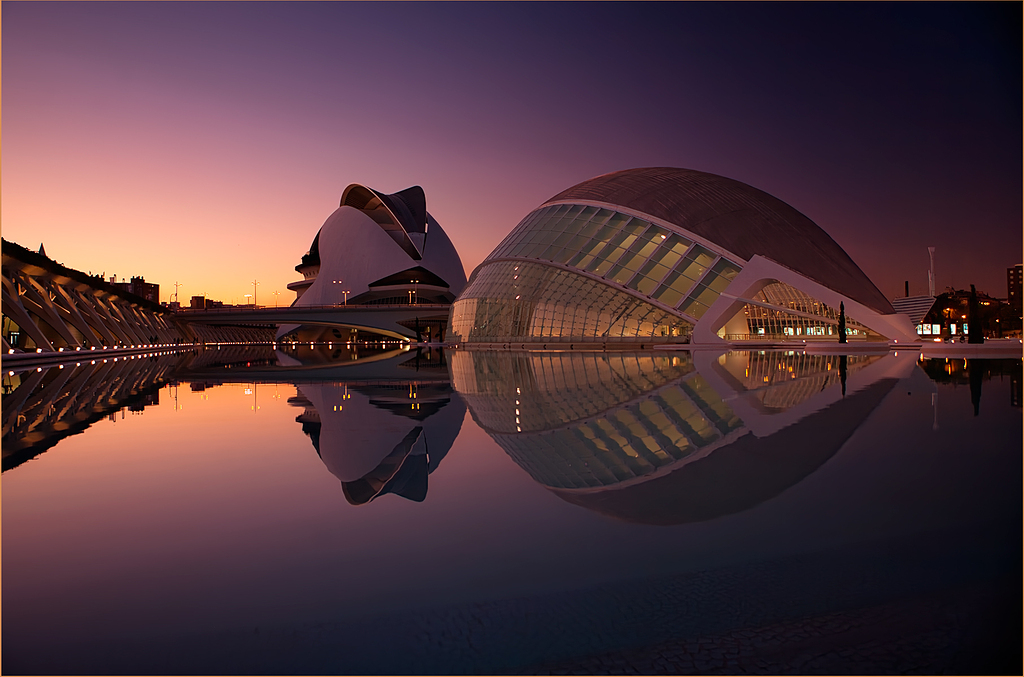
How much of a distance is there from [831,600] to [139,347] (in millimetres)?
62522

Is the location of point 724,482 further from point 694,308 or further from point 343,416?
point 694,308

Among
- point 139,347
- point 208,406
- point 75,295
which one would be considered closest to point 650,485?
point 208,406

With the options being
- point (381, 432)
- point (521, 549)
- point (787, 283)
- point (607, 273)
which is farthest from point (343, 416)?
point (787, 283)

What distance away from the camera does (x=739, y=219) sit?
44.2 m

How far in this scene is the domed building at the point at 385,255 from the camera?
10012cm

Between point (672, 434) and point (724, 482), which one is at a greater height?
point (672, 434)

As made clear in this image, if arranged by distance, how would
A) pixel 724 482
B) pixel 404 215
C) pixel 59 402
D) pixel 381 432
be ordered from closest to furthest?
1. pixel 724 482
2. pixel 381 432
3. pixel 59 402
4. pixel 404 215

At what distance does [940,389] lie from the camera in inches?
621

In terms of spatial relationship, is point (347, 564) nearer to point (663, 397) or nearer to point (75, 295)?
point (663, 397)

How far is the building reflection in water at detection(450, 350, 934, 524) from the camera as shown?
19.7ft

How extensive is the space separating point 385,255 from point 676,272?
64.1m

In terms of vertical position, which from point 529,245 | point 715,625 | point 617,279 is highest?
point 529,245

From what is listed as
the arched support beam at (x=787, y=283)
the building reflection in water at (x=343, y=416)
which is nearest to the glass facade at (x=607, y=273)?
the arched support beam at (x=787, y=283)

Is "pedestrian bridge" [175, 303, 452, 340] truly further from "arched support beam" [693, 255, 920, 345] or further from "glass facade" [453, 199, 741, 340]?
"arched support beam" [693, 255, 920, 345]
